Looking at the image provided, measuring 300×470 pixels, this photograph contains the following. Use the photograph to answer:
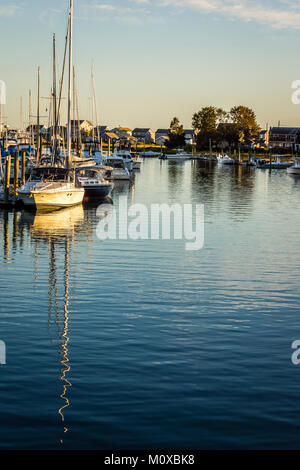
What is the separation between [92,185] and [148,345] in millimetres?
39920

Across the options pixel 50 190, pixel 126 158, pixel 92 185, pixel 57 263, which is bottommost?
pixel 57 263

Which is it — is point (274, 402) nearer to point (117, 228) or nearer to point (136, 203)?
point (117, 228)

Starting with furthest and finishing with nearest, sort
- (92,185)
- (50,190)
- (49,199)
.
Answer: (92,185)
(49,199)
(50,190)

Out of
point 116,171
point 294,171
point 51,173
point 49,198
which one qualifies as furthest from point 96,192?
point 294,171

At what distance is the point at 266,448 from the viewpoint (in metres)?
11.4

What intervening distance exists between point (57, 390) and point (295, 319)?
8.56 m

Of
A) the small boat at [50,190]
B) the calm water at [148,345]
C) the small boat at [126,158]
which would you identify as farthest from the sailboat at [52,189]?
the small boat at [126,158]

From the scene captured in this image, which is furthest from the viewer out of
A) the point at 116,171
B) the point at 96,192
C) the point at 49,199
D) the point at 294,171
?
the point at 294,171

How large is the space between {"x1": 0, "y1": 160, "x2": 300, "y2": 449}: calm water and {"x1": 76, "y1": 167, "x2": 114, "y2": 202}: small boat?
74.4 ft

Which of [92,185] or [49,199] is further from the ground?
[92,185]

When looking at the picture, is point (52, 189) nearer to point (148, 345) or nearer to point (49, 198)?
point (49, 198)

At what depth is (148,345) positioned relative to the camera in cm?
1670

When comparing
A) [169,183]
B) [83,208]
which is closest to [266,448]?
[83,208]

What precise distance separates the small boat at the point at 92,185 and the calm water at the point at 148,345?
2267 cm
